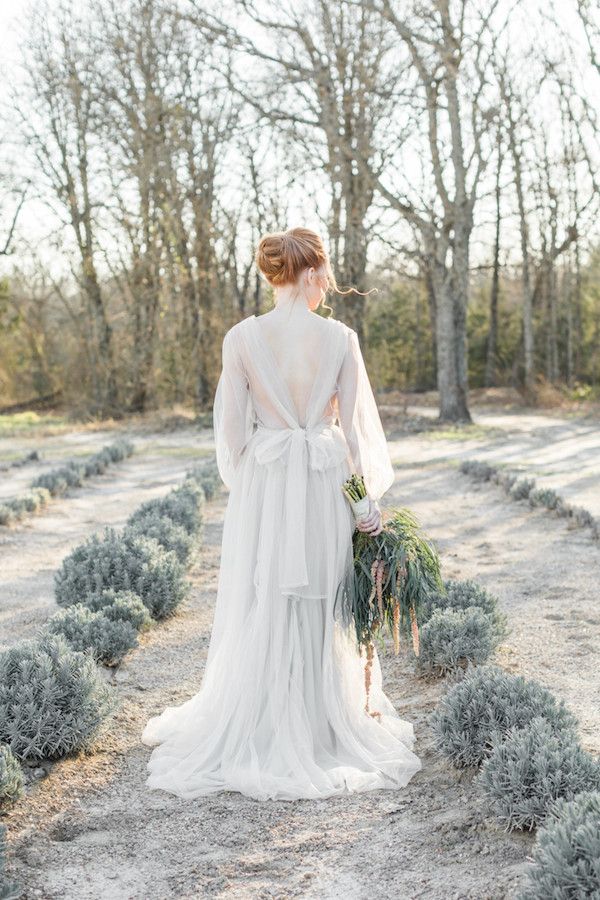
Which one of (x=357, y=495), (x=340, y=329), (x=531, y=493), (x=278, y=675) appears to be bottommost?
(x=531, y=493)

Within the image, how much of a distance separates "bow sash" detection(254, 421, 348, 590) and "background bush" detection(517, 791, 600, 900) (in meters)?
1.54

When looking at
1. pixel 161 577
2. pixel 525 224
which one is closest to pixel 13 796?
pixel 161 577

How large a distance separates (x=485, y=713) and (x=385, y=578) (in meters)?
0.65

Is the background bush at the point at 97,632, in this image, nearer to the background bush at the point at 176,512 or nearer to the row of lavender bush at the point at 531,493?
the background bush at the point at 176,512

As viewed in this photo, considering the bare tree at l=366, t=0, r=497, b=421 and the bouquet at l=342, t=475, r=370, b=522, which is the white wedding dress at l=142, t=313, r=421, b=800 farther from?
the bare tree at l=366, t=0, r=497, b=421

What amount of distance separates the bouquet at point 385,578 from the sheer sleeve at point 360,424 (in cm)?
9

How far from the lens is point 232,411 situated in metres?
3.88

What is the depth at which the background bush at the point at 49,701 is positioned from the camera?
3.77 m

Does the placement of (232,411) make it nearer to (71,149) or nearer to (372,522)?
(372,522)

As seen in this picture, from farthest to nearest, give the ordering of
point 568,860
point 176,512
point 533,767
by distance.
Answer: point 176,512, point 533,767, point 568,860

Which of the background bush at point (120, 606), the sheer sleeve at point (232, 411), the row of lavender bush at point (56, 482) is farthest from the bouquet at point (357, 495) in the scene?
the row of lavender bush at point (56, 482)

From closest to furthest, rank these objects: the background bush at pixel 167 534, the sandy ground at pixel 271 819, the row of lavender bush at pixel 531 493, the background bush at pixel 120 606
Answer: the sandy ground at pixel 271 819
the background bush at pixel 120 606
the background bush at pixel 167 534
the row of lavender bush at pixel 531 493

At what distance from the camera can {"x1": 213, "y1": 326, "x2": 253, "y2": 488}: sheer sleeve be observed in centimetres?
382

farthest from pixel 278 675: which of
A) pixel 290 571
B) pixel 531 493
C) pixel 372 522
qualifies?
pixel 531 493
